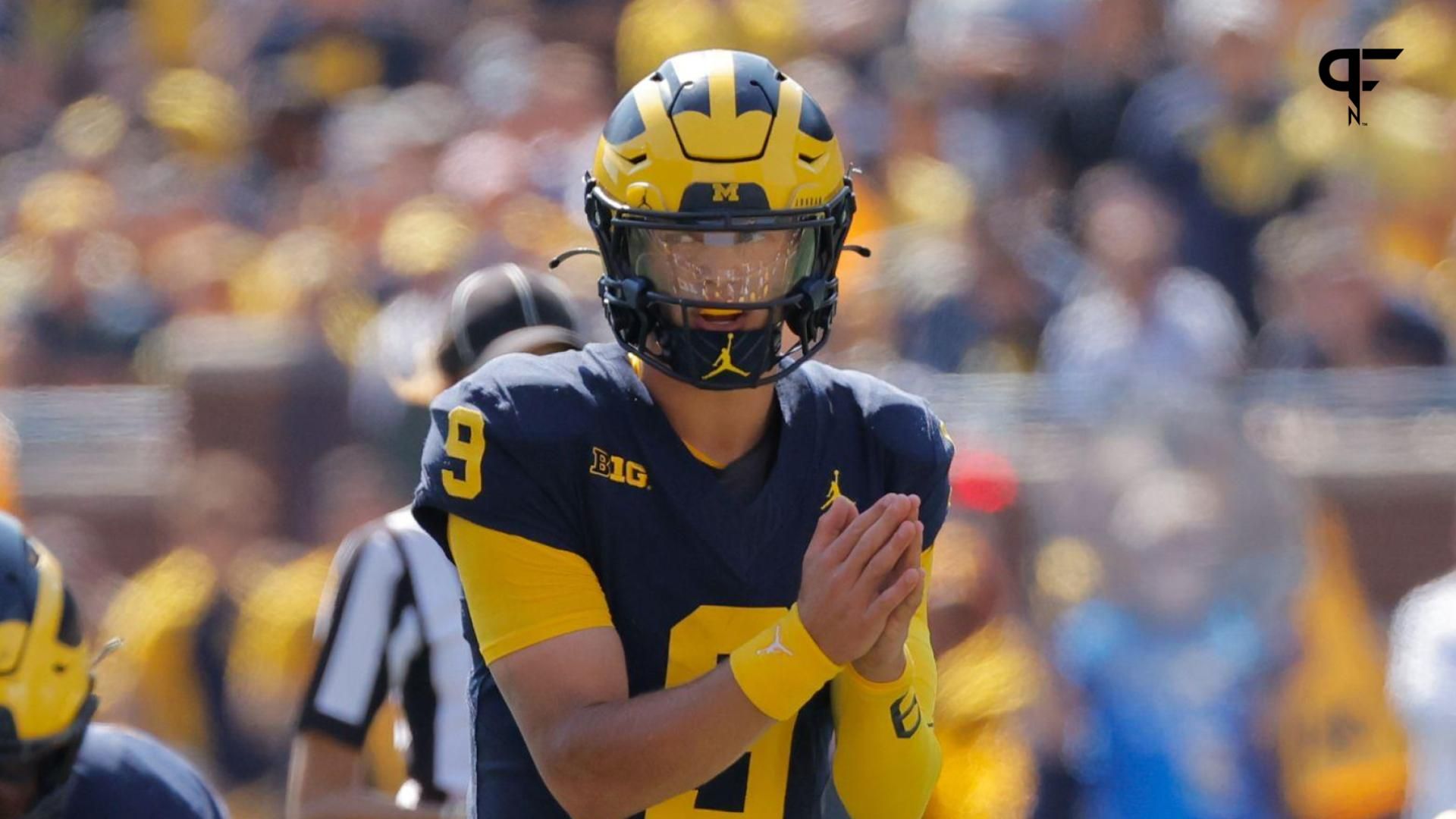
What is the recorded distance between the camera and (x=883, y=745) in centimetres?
285

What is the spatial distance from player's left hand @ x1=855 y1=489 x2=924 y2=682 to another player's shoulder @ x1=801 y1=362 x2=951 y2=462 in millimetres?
262

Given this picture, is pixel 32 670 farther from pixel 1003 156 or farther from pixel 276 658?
pixel 1003 156

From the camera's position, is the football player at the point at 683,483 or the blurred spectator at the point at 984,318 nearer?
the football player at the point at 683,483

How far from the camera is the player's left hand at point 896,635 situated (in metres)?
2.64

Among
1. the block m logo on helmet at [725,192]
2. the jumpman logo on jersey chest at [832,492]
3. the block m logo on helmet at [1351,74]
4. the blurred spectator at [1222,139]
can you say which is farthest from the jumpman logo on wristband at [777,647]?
the block m logo on helmet at [1351,74]

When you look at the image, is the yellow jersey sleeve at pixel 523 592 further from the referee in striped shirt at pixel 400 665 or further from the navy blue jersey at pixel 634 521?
the referee in striped shirt at pixel 400 665

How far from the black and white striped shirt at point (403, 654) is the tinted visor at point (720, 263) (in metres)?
1.71

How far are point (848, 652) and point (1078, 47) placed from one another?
593 centimetres

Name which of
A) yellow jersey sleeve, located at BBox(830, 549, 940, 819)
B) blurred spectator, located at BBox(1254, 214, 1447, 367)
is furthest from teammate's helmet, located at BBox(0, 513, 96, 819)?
blurred spectator, located at BBox(1254, 214, 1447, 367)

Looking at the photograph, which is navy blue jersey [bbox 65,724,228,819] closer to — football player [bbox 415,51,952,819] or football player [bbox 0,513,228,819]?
football player [bbox 0,513,228,819]

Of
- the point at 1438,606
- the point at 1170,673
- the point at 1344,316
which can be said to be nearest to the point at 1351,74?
the point at 1344,316

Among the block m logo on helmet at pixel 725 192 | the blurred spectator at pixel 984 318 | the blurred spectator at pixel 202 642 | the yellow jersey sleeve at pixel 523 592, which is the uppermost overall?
the block m logo on helmet at pixel 725 192

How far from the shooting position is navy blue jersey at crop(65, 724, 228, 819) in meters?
3.56

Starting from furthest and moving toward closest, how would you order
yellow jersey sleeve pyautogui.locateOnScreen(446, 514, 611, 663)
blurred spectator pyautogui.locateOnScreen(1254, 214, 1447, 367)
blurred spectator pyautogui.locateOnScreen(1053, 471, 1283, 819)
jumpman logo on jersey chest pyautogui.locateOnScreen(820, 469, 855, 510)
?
blurred spectator pyautogui.locateOnScreen(1254, 214, 1447, 367) < blurred spectator pyautogui.locateOnScreen(1053, 471, 1283, 819) < jumpman logo on jersey chest pyautogui.locateOnScreen(820, 469, 855, 510) < yellow jersey sleeve pyautogui.locateOnScreen(446, 514, 611, 663)
